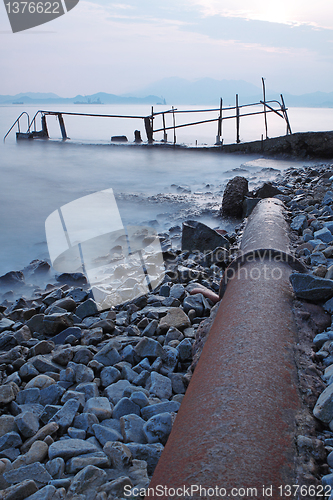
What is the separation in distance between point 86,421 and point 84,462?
260 mm

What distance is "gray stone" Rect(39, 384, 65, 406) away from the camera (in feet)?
6.38

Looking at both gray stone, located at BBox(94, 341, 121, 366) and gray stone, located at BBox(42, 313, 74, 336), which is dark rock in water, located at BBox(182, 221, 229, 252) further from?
gray stone, located at BBox(94, 341, 121, 366)

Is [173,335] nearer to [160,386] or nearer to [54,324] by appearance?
[160,386]

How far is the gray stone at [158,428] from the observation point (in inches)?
61.4

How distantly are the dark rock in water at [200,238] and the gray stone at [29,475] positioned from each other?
3.33m

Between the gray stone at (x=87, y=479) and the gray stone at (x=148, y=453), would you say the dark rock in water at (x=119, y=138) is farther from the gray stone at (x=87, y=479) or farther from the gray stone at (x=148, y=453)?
the gray stone at (x=87, y=479)

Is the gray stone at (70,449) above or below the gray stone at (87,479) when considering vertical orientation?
below

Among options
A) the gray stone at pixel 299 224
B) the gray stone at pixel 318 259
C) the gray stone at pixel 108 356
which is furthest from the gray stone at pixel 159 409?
the gray stone at pixel 299 224

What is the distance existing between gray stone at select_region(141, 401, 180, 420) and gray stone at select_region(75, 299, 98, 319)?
1.37m

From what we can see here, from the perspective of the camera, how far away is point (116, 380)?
209 centimetres

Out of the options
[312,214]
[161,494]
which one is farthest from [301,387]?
[312,214]

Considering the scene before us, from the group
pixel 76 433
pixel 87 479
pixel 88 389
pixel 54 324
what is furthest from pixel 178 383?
pixel 54 324

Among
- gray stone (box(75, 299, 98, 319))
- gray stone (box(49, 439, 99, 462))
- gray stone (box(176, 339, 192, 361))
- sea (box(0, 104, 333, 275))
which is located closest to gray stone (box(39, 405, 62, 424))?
gray stone (box(49, 439, 99, 462))

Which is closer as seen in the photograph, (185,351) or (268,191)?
(185,351)
